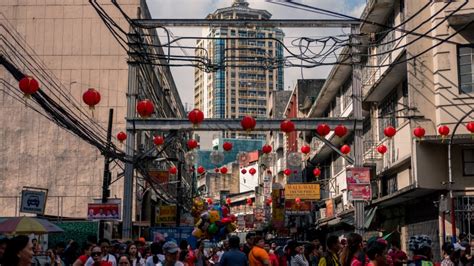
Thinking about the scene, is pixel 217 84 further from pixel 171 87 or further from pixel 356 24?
pixel 356 24

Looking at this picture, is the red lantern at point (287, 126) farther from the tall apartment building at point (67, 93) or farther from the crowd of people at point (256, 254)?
the tall apartment building at point (67, 93)

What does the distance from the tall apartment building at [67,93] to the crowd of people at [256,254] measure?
20017mm

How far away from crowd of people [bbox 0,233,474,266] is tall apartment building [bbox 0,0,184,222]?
65.7 ft

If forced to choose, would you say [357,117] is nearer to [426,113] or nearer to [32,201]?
[426,113]

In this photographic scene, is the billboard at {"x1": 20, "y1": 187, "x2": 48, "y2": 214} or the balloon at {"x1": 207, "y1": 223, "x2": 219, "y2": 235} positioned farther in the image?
the billboard at {"x1": 20, "y1": 187, "x2": 48, "y2": 214}

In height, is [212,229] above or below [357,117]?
below

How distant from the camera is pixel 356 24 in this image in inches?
984

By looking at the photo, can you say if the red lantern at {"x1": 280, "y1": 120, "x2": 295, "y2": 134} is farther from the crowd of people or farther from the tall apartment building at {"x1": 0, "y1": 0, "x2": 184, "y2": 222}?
the tall apartment building at {"x1": 0, "y1": 0, "x2": 184, "y2": 222}

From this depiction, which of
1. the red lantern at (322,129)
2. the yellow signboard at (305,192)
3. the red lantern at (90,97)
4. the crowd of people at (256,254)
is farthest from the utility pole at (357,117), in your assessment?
the yellow signboard at (305,192)

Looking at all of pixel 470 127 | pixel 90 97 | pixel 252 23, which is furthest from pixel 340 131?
pixel 90 97

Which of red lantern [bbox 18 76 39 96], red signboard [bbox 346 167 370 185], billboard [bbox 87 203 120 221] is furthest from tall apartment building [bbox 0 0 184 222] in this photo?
red lantern [bbox 18 76 39 96]

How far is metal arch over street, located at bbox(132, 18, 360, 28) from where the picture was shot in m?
24.9

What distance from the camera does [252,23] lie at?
24.6m

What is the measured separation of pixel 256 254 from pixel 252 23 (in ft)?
42.2
